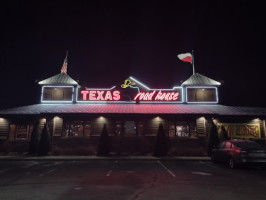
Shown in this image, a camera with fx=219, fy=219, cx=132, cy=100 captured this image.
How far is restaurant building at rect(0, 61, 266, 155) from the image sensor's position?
70.9 ft

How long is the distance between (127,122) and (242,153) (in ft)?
42.1

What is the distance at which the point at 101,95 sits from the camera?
24969 mm

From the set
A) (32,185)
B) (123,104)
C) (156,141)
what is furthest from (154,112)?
(32,185)

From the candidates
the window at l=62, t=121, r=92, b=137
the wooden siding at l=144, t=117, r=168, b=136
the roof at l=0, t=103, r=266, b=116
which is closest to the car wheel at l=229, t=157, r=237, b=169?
the roof at l=0, t=103, r=266, b=116

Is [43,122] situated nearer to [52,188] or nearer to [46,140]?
[46,140]

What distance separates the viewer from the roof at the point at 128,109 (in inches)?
843

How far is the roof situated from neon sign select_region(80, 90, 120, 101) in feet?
3.04

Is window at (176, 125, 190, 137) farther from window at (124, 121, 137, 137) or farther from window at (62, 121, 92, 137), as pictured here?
window at (62, 121, 92, 137)

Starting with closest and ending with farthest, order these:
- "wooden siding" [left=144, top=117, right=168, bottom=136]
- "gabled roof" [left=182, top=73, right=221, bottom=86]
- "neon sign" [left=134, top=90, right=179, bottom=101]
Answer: "wooden siding" [left=144, top=117, right=168, bottom=136], "neon sign" [left=134, top=90, right=179, bottom=101], "gabled roof" [left=182, top=73, right=221, bottom=86]

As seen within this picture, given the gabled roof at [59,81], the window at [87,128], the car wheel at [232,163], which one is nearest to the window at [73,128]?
the window at [87,128]

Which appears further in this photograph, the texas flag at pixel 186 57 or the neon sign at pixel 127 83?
the texas flag at pixel 186 57

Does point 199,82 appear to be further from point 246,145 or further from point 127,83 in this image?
point 246,145

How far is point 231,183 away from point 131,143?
14457mm

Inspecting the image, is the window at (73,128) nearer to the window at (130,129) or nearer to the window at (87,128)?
the window at (87,128)
